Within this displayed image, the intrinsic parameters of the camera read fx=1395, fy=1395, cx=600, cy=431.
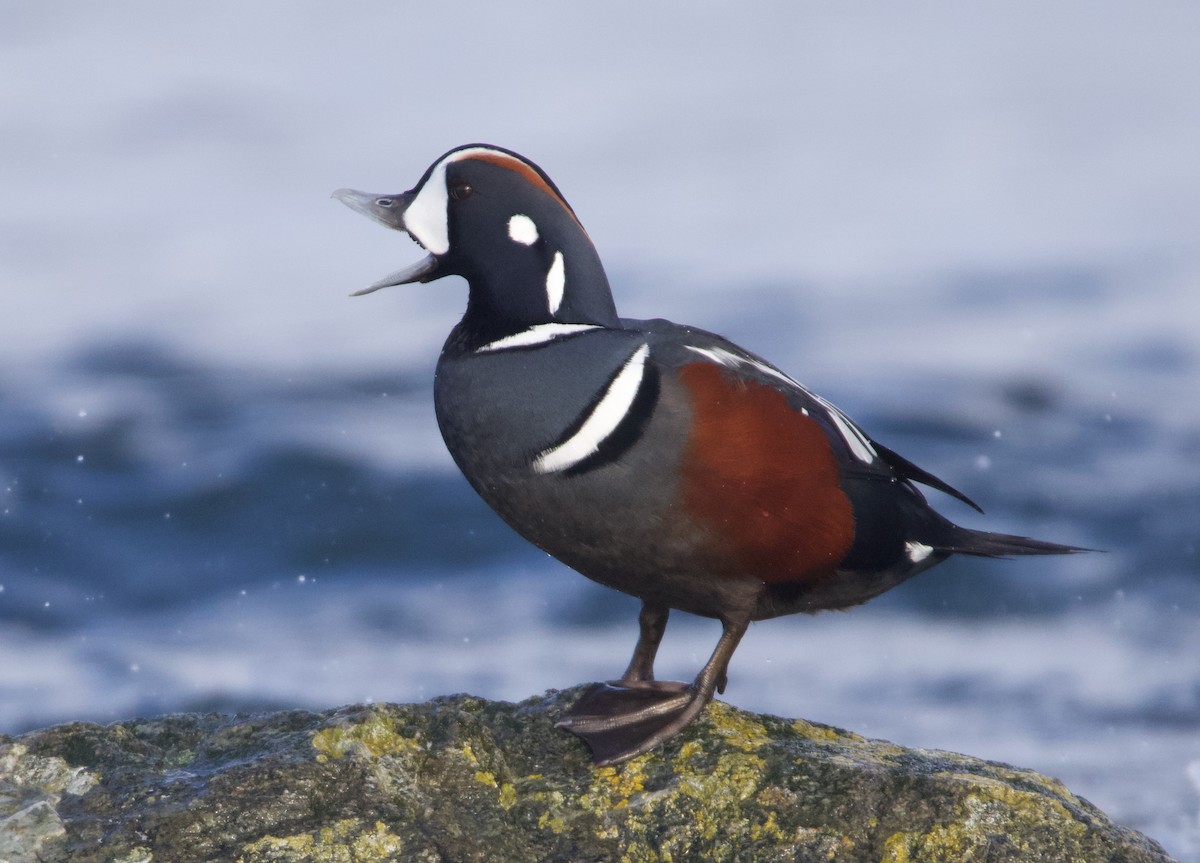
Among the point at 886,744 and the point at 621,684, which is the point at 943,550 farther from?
the point at 621,684

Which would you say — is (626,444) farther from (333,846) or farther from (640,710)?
(333,846)

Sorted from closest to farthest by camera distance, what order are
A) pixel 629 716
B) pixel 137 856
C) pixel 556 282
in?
pixel 137 856 → pixel 629 716 → pixel 556 282

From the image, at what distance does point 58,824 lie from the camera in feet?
Answer: 9.62

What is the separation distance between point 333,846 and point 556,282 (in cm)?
158

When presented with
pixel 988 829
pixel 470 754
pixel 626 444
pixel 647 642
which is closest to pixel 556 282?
pixel 626 444

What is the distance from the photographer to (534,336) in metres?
3.70

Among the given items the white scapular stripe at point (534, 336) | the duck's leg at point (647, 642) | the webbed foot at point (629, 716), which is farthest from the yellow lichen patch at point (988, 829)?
the white scapular stripe at point (534, 336)

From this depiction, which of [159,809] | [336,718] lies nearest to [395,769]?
[336,718]

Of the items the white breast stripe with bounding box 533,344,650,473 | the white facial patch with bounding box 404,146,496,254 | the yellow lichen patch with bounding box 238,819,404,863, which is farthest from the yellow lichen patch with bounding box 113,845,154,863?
the white facial patch with bounding box 404,146,496,254

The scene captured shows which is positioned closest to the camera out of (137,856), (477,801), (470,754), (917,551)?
(137,856)

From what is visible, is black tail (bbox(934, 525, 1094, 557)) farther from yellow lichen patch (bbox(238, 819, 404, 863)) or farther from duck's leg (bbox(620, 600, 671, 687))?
yellow lichen patch (bbox(238, 819, 404, 863))

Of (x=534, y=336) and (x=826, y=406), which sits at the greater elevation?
(x=534, y=336)

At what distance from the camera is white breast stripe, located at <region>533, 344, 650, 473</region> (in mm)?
3490

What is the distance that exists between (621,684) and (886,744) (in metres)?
0.73
